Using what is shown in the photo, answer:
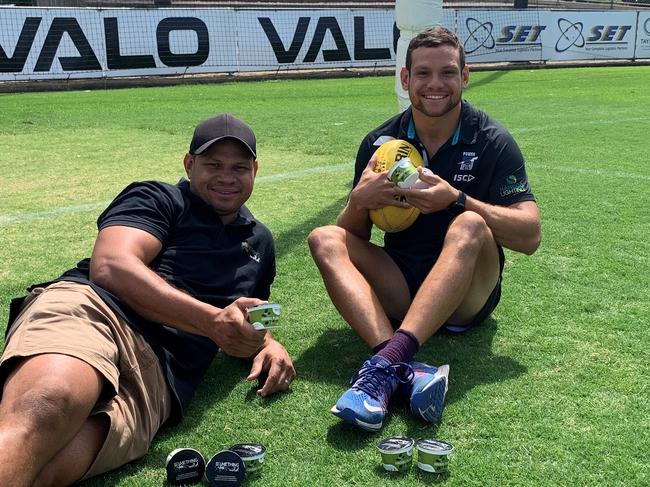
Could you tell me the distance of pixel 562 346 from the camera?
3918 millimetres

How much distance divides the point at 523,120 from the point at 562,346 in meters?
9.45

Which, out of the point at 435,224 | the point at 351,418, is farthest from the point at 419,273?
the point at 351,418

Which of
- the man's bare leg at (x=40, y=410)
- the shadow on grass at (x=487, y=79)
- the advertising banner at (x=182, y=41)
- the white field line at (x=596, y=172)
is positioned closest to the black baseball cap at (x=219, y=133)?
the man's bare leg at (x=40, y=410)

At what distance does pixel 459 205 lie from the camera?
3645mm

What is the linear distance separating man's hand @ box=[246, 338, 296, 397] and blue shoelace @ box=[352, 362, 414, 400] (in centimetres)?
35

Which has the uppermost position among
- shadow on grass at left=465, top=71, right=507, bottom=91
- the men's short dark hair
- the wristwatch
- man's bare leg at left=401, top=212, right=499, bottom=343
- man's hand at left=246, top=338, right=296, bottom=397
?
the men's short dark hair

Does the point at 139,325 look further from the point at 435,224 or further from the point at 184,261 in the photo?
the point at 435,224

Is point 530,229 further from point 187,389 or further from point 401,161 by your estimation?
point 187,389

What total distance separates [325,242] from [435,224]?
0.62 meters

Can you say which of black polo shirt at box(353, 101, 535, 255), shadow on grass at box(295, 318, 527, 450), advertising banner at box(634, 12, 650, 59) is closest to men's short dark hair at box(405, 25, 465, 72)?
black polo shirt at box(353, 101, 535, 255)

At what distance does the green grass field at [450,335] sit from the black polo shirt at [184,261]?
0.24 metres

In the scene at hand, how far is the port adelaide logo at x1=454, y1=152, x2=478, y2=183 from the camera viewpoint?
3.93m

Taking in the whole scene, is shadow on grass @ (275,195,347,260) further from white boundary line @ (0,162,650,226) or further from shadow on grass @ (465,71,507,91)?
shadow on grass @ (465,71,507,91)

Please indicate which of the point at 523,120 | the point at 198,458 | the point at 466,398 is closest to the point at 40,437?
the point at 198,458
